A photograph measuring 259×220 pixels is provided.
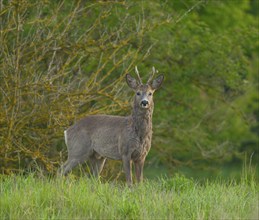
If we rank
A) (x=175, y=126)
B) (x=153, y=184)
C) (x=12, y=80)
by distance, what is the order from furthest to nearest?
(x=175, y=126), (x=12, y=80), (x=153, y=184)

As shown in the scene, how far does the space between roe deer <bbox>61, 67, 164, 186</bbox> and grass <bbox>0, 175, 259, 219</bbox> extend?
1.79 m

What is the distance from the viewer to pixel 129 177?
1229 centimetres

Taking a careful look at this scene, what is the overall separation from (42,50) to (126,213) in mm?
6134

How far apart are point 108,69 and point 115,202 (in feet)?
26.2

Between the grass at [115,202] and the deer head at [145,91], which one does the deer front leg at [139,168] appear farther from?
the grass at [115,202]

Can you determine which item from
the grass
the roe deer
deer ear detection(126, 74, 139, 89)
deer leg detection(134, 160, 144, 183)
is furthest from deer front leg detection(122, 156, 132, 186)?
the grass

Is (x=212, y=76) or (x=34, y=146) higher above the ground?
(x=212, y=76)

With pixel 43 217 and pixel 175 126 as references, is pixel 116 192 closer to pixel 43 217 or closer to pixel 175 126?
pixel 43 217

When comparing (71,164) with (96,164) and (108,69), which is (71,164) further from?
(108,69)

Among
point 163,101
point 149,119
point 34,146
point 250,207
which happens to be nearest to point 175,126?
point 163,101

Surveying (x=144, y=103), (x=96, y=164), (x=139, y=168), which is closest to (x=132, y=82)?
(x=144, y=103)

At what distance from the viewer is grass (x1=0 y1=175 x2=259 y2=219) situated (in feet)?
29.8

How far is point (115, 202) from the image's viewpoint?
31.0 feet

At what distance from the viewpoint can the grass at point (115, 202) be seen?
9094 mm
